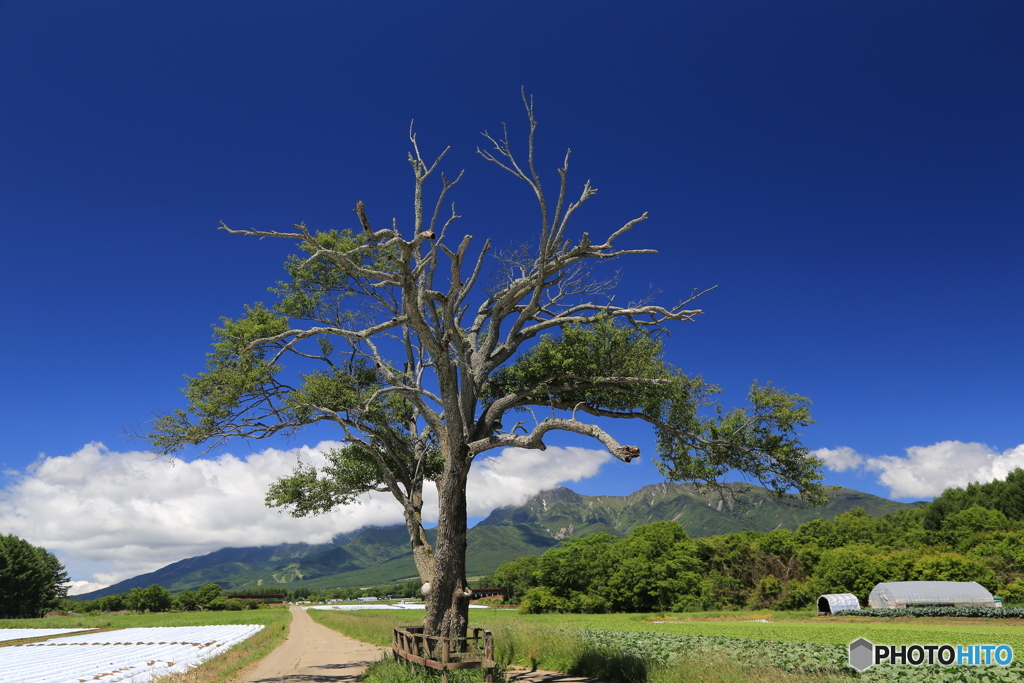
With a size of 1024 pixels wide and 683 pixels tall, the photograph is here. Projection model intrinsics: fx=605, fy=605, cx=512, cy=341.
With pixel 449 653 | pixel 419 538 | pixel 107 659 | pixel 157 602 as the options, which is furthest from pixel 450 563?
pixel 157 602

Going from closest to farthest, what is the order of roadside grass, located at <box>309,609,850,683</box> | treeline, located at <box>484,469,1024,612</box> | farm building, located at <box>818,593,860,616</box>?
roadside grass, located at <box>309,609,850,683</box> → farm building, located at <box>818,593,860,616</box> → treeline, located at <box>484,469,1024,612</box>

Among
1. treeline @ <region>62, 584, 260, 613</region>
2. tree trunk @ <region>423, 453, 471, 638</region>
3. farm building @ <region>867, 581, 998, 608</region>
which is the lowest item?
treeline @ <region>62, 584, 260, 613</region>

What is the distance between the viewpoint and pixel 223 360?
16.7m

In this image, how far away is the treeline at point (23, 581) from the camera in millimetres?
72562

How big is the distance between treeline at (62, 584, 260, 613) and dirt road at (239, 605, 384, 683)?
3070 inches

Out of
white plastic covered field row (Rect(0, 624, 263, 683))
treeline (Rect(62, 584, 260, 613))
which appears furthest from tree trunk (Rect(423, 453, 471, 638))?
treeline (Rect(62, 584, 260, 613))

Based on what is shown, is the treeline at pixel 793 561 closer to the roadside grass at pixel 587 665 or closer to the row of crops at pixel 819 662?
the row of crops at pixel 819 662

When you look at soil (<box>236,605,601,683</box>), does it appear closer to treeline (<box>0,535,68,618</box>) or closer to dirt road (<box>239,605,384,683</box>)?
dirt road (<box>239,605,384,683</box>)

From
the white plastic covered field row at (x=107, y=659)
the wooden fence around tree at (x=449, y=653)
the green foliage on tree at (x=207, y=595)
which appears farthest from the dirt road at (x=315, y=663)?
the green foliage on tree at (x=207, y=595)

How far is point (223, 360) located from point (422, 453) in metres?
6.04

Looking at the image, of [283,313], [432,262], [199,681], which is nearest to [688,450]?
[432,262]

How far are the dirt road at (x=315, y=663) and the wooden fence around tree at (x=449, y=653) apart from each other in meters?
3.40

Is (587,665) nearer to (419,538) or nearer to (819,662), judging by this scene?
(419,538)

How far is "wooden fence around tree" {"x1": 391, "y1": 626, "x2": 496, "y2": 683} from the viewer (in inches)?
460
